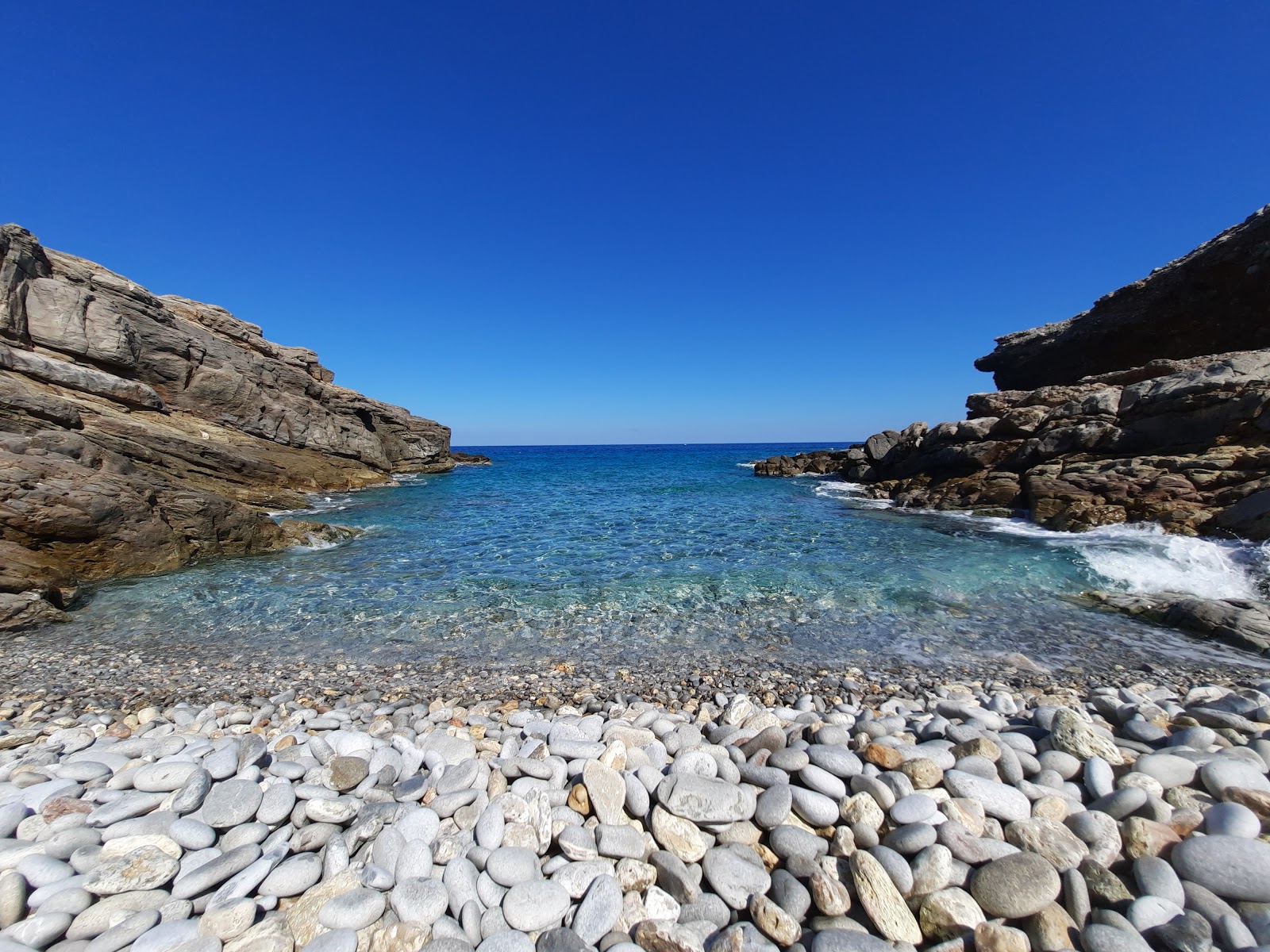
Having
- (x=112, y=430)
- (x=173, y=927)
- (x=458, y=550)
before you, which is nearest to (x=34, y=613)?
(x=458, y=550)

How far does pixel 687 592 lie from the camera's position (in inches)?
440

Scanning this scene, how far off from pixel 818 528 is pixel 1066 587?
8.65 meters

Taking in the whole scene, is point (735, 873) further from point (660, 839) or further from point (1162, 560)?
point (1162, 560)

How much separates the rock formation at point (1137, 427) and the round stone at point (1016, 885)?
27.5ft

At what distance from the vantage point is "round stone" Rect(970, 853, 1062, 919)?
109 inches

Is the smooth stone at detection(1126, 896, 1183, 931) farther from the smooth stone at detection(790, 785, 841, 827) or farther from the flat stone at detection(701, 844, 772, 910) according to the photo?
the flat stone at detection(701, 844, 772, 910)

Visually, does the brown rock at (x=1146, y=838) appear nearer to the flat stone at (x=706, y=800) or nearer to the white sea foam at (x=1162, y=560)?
the flat stone at (x=706, y=800)

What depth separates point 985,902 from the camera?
2848mm

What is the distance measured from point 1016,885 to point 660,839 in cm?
194

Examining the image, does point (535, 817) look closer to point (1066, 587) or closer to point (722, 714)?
point (722, 714)

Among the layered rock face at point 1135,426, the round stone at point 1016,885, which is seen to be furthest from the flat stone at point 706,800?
the layered rock face at point 1135,426

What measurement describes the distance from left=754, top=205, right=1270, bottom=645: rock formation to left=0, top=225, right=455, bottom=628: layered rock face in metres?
20.3

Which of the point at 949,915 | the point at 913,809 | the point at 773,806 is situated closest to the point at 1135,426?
the point at 913,809

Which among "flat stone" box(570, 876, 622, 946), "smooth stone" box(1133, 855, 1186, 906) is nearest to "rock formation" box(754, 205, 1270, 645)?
"smooth stone" box(1133, 855, 1186, 906)
